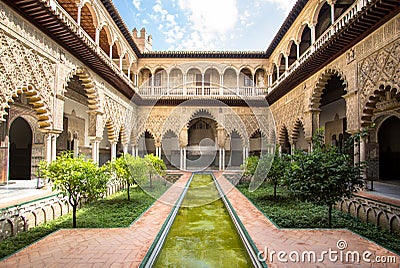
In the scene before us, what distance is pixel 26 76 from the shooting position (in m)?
6.54

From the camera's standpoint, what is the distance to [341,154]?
5250 millimetres

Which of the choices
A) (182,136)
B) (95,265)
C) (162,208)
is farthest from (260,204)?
(182,136)

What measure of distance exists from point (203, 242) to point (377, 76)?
6.10 meters

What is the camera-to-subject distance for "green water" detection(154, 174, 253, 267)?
3.91m

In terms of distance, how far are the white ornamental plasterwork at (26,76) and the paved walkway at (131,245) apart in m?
3.23

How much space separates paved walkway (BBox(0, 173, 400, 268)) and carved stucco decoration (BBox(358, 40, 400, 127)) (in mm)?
3888

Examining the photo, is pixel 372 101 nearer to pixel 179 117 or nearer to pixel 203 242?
pixel 203 242

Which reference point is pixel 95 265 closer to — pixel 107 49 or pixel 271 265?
pixel 271 265

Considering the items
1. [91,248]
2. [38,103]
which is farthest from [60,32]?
[91,248]

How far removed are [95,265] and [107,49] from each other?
13242 millimetres

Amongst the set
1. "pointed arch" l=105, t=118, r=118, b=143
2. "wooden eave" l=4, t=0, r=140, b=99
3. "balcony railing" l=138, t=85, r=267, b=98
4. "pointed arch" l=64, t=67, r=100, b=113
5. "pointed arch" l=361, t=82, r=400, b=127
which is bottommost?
"pointed arch" l=105, t=118, r=118, b=143

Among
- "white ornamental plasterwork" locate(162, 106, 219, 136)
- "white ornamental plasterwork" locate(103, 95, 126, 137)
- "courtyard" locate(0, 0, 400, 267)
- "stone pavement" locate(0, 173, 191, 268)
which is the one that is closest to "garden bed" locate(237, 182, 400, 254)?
"courtyard" locate(0, 0, 400, 267)

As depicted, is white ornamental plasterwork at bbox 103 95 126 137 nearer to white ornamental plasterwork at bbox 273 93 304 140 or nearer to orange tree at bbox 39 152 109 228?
orange tree at bbox 39 152 109 228

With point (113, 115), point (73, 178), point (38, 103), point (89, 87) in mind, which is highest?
point (89, 87)
